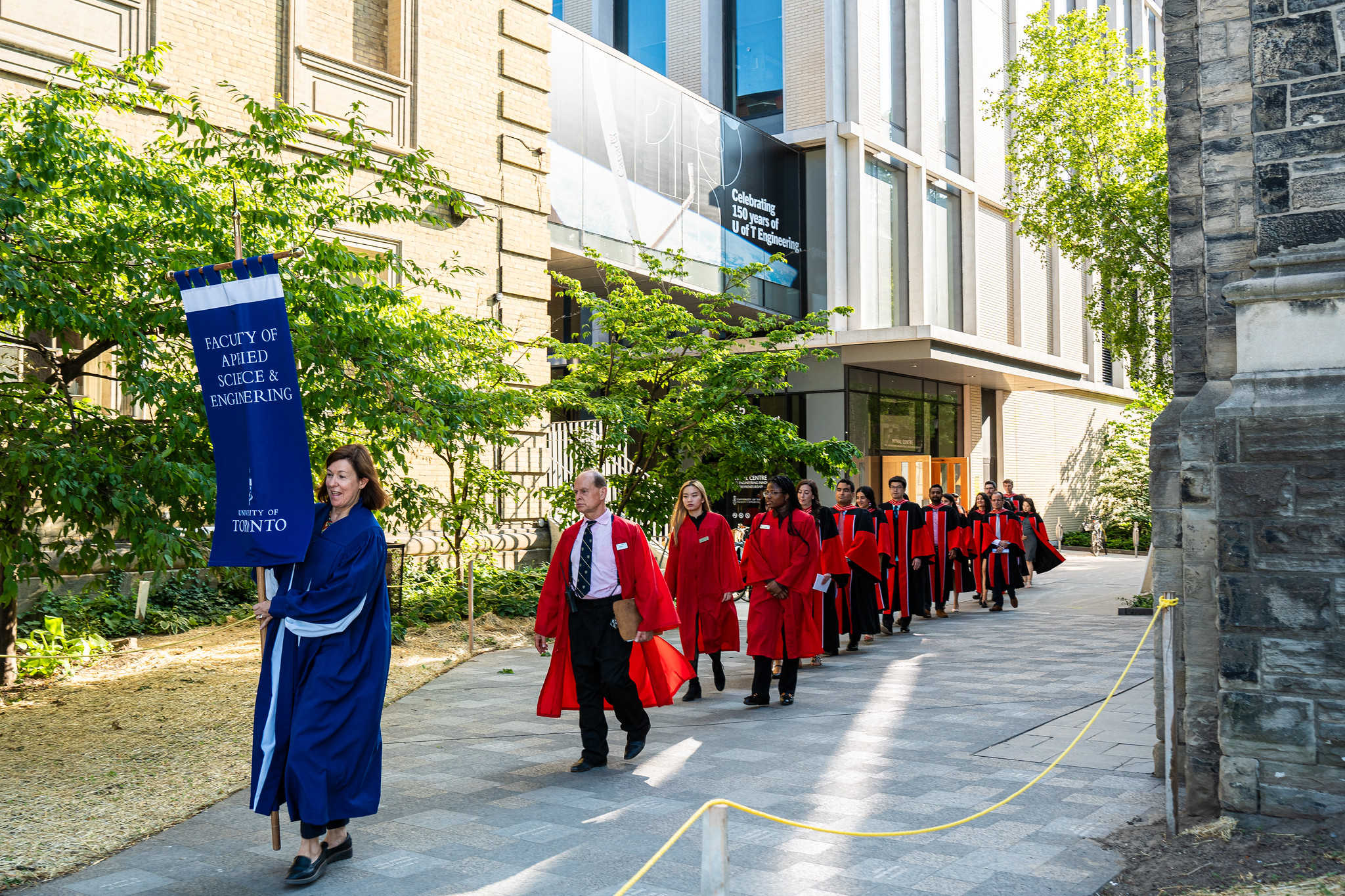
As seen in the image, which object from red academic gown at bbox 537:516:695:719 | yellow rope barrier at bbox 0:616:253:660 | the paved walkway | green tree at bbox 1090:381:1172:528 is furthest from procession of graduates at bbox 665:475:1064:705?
green tree at bbox 1090:381:1172:528

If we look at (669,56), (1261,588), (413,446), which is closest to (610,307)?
(413,446)

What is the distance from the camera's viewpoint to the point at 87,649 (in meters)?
9.77

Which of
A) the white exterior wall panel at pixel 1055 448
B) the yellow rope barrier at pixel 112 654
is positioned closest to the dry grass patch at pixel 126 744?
the yellow rope barrier at pixel 112 654

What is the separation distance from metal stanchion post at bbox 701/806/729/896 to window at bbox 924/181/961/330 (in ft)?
85.2

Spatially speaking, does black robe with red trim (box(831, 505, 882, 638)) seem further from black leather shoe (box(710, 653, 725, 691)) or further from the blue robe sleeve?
the blue robe sleeve

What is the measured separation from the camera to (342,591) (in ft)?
16.5

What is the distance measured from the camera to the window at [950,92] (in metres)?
29.5

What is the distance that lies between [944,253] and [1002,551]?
13.5 meters

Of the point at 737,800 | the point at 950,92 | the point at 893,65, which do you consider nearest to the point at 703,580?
the point at 737,800

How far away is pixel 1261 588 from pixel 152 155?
7.47 metres

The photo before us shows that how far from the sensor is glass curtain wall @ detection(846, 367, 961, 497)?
2673cm

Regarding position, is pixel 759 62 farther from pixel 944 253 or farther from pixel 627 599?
pixel 627 599

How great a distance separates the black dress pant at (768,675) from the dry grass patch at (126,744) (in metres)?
2.97

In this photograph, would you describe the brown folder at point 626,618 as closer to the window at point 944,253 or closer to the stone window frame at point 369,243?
the stone window frame at point 369,243
